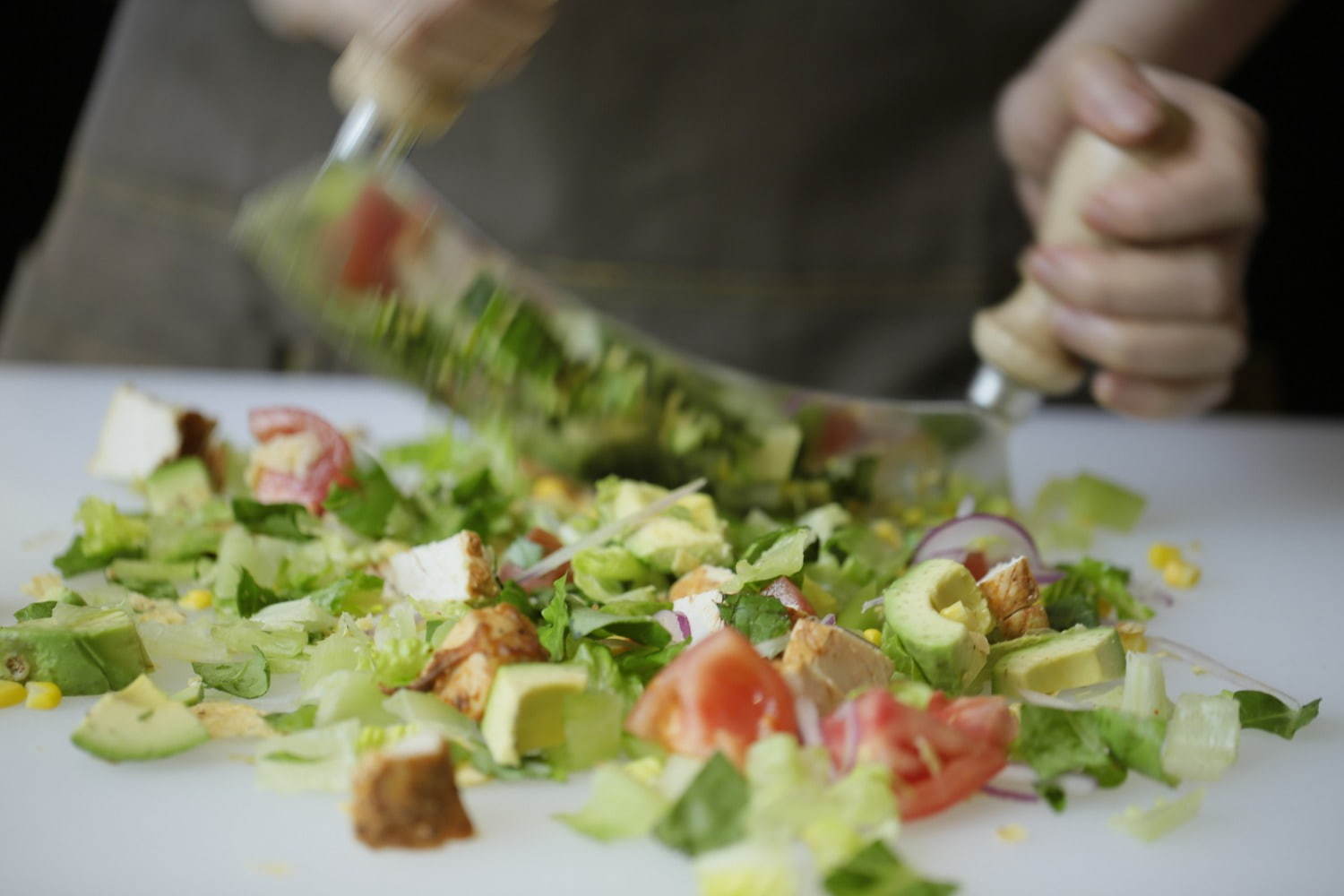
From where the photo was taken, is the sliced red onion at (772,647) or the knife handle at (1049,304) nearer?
the sliced red onion at (772,647)

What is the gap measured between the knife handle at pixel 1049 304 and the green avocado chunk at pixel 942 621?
46 centimetres

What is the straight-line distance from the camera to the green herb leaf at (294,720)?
0.83m

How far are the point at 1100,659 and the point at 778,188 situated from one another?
1126 mm

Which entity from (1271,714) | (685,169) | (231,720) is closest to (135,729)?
(231,720)

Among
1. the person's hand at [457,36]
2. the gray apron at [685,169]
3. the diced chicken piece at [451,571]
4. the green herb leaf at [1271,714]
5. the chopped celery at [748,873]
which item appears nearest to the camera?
the chopped celery at [748,873]

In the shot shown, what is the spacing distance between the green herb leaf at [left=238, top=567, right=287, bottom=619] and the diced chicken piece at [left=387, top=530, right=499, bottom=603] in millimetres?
117

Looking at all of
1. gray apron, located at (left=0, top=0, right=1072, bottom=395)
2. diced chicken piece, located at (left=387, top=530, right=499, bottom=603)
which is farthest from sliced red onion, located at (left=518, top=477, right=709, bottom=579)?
gray apron, located at (left=0, top=0, right=1072, bottom=395)

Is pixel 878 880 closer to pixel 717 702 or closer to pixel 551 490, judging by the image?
pixel 717 702

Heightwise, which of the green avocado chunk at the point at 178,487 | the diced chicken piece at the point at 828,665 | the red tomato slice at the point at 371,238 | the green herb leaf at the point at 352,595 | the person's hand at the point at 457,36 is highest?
the person's hand at the point at 457,36

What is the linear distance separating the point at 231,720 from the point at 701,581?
1.15ft

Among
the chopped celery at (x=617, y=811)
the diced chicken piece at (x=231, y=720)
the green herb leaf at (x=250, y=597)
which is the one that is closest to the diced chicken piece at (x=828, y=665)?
the chopped celery at (x=617, y=811)

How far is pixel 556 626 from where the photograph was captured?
0.90 meters

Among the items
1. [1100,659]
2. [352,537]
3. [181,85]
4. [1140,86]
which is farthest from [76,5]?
[1100,659]

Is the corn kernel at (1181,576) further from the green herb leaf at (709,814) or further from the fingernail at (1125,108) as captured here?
the green herb leaf at (709,814)
